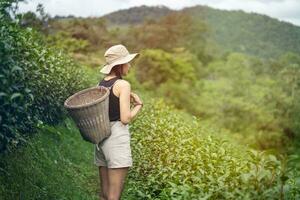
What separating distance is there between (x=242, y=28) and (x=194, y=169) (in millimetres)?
98648

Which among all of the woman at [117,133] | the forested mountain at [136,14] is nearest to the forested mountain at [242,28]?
the forested mountain at [136,14]

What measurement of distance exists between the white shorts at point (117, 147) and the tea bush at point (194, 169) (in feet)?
1.56

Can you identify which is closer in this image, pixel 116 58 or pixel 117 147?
pixel 117 147

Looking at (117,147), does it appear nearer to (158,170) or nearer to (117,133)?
(117,133)

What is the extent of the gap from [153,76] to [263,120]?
10088 mm

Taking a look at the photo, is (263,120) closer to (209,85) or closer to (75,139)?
(209,85)

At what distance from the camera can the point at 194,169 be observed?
21.5 ft

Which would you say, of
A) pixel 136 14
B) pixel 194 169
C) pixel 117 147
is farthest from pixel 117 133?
pixel 136 14

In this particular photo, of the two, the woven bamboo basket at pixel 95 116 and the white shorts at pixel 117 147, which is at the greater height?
the woven bamboo basket at pixel 95 116

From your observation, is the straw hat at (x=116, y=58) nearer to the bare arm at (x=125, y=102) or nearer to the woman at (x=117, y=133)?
the woman at (x=117, y=133)

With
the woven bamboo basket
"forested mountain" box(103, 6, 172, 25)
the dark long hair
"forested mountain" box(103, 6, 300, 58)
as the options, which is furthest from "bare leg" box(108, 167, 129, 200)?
"forested mountain" box(103, 6, 172, 25)

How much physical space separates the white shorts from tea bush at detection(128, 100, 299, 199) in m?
0.47

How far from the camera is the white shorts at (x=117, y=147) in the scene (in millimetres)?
5031

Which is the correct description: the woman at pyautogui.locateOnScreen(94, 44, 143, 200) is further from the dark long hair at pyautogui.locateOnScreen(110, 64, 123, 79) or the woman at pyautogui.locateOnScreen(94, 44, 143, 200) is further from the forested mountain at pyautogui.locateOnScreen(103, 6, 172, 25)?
the forested mountain at pyautogui.locateOnScreen(103, 6, 172, 25)
